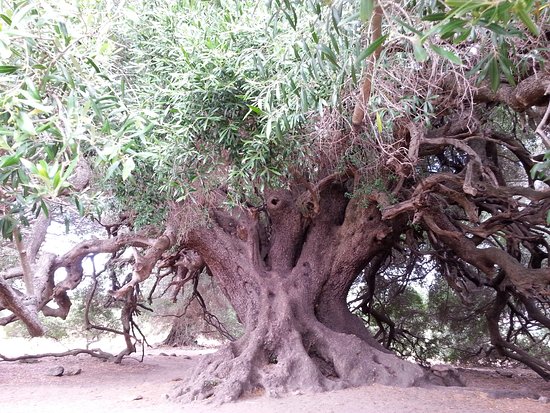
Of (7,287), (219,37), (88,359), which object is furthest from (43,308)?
(219,37)

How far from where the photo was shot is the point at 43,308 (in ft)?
27.7

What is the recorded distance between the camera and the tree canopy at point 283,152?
9.10 feet

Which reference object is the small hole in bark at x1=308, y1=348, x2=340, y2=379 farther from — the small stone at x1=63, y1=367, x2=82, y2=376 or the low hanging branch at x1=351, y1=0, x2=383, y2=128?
the small stone at x1=63, y1=367, x2=82, y2=376

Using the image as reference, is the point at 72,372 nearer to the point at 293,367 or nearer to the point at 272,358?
the point at 272,358

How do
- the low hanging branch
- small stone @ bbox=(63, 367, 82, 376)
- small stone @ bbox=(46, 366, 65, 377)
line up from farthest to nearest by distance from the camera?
small stone @ bbox=(63, 367, 82, 376) < small stone @ bbox=(46, 366, 65, 377) < the low hanging branch

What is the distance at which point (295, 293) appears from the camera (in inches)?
307

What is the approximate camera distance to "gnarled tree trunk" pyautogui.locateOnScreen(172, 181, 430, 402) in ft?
21.7

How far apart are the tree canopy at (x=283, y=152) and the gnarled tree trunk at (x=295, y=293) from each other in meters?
0.03

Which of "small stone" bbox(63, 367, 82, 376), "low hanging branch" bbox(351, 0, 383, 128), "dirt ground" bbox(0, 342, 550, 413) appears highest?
"low hanging branch" bbox(351, 0, 383, 128)

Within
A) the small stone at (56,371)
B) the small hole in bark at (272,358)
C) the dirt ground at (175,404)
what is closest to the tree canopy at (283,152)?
the small hole in bark at (272,358)

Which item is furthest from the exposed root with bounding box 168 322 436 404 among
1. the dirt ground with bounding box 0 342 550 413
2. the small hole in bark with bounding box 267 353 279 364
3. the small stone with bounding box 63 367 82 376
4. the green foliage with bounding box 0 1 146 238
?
the green foliage with bounding box 0 1 146 238

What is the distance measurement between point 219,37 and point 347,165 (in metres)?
2.70

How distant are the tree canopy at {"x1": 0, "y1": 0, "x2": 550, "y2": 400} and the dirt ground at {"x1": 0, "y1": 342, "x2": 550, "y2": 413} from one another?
41cm

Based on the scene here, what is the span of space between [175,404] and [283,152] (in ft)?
11.0
